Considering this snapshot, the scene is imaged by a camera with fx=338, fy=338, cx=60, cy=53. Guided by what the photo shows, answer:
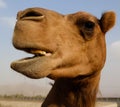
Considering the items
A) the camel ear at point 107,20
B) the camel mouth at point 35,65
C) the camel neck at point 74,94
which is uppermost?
the camel ear at point 107,20

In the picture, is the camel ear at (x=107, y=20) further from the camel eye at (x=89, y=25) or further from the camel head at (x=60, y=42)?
the camel eye at (x=89, y=25)

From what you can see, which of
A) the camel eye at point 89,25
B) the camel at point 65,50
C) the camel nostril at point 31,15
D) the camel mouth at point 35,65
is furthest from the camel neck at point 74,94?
the camel nostril at point 31,15

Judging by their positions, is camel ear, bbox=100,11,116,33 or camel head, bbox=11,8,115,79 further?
camel ear, bbox=100,11,116,33

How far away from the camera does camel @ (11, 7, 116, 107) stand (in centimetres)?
320

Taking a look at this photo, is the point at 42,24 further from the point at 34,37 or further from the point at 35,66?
the point at 35,66

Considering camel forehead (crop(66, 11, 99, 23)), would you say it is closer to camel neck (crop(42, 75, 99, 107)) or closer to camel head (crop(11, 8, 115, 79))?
camel head (crop(11, 8, 115, 79))

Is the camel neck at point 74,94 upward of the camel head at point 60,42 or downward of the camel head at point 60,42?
downward

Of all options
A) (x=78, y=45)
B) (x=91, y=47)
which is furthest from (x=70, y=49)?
(x=91, y=47)

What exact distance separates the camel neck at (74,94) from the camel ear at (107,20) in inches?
29.8

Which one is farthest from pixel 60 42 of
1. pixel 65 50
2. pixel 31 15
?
pixel 31 15

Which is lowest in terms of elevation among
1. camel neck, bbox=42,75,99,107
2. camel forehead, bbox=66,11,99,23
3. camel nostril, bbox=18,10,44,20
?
camel neck, bbox=42,75,99,107

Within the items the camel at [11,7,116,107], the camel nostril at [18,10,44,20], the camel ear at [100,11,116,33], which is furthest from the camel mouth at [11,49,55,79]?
the camel ear at [100,11,116,33]

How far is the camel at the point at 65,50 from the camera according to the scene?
3.20m

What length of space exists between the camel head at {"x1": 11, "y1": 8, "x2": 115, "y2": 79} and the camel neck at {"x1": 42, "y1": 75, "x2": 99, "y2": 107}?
0.18 metres
